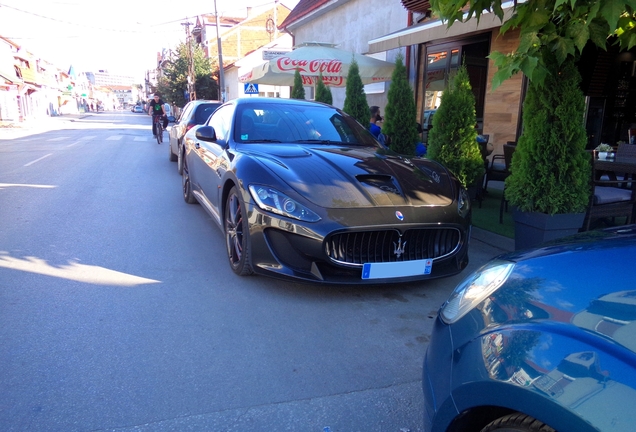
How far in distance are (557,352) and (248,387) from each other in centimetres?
179

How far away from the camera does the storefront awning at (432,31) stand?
706cm

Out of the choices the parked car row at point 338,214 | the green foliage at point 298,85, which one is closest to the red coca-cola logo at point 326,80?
the green foliage at point 298,85

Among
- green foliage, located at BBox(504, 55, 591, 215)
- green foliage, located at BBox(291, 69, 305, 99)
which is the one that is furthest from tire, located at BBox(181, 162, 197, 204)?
green foliage, located at BBox(504, 55, 591, 215)

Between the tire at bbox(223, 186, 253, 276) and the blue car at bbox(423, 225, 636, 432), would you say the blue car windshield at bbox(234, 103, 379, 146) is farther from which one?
the blue car at bbox(423, 225, 636, 432)

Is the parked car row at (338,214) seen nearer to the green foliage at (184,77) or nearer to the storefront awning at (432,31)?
the storefront awning at (432,31)

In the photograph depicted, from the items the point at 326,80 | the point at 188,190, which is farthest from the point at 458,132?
the point at 326,80

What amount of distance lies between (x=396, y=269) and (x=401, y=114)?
3903 millimetres

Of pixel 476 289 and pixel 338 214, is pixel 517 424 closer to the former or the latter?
pixel 476 289

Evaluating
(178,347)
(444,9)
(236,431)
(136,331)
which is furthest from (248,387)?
(444,9)

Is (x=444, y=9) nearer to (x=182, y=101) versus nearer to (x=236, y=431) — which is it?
(x=236, y=431)

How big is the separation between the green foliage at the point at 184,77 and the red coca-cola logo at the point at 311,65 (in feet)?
84.7

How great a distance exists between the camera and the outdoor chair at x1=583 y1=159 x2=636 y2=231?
15.1ft

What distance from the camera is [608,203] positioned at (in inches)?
187

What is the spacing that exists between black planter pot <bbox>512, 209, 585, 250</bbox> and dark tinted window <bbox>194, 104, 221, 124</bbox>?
7.01 m
